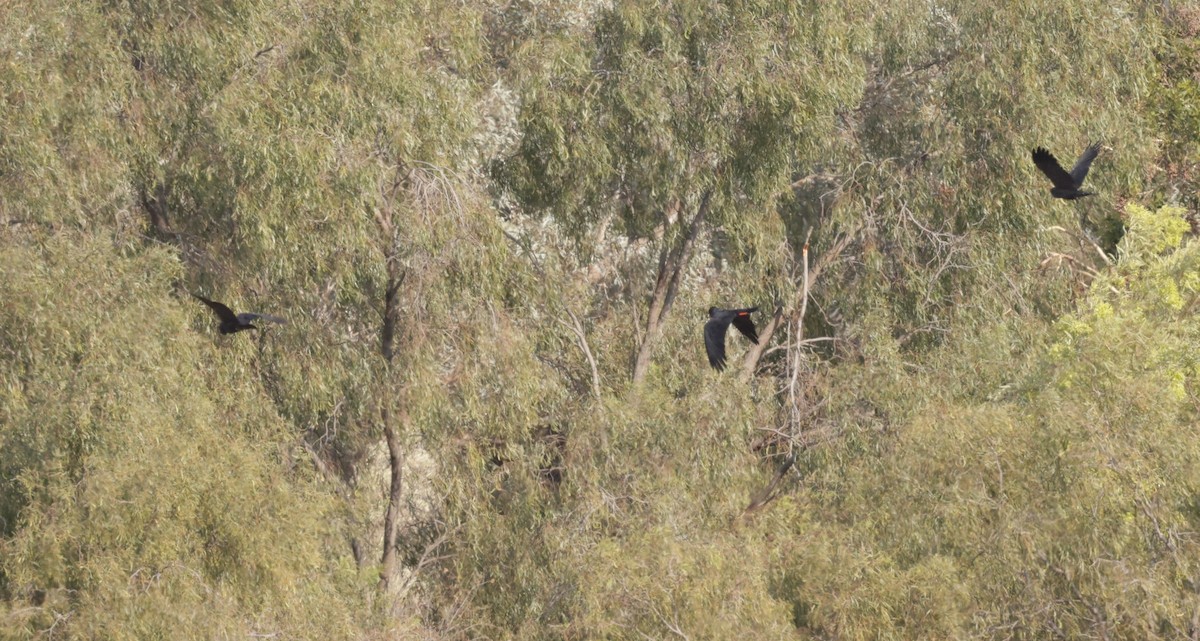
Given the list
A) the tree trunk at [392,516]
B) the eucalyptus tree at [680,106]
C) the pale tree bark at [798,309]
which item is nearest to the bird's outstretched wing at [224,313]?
the tree trunk at [392,516]

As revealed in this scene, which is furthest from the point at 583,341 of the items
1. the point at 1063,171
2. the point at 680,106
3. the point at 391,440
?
the point at 1063,171

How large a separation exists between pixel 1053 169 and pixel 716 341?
2.40 m

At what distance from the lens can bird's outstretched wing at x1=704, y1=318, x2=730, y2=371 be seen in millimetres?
12617

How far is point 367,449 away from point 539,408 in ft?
4.72

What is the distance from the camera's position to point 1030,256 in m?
18.1

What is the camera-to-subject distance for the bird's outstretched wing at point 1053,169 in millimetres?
12578

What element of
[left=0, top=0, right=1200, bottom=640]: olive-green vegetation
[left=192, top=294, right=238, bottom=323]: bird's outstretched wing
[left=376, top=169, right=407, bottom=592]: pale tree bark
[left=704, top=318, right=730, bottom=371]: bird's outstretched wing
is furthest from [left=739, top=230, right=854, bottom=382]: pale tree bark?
[left=192, top=294, right=238, bottom=323]: bird's outstretched wing

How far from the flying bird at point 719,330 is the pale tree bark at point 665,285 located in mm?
4105

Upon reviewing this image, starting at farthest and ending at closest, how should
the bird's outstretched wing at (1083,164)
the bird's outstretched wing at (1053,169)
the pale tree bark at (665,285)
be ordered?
1. the pale tree bark at (665,285)
2. the bird's outstretched wing at (1083,164)
3. the bird's outstretched wing at (1053,169)

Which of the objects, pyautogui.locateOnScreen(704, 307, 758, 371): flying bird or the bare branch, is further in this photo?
the bare branch

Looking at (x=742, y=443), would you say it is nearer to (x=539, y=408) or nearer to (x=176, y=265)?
(x=539, y=408)

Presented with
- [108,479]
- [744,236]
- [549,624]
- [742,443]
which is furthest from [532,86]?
[108,479]

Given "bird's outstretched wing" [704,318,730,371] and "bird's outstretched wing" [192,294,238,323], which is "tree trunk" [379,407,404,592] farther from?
"bird's outstretched wing" [704,318,730,371]

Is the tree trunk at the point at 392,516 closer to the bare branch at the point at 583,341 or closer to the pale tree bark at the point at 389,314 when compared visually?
the pale tree bark at the point at 389,314
